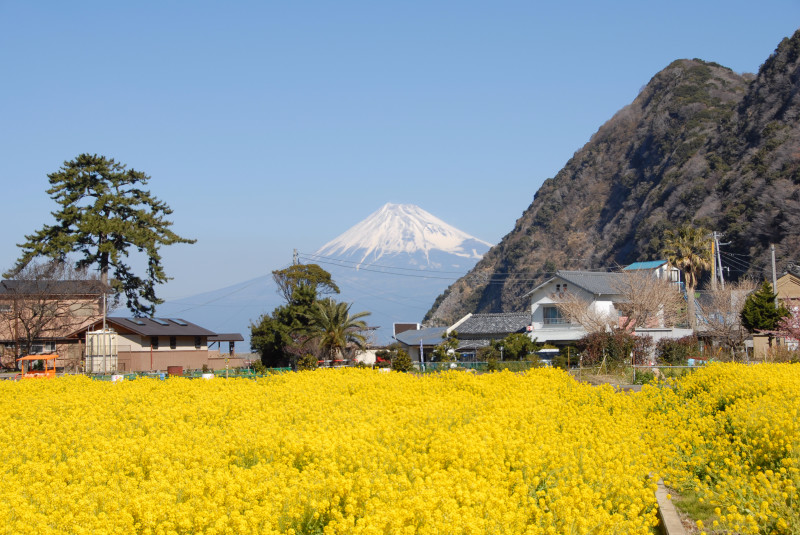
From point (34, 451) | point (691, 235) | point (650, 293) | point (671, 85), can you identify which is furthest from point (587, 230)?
point (34, 451)

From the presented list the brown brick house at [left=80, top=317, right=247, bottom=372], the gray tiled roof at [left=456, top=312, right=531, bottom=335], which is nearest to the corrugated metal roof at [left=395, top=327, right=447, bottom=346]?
the gray tiled roof at [left=456, top=312, right=531, bottom=335]

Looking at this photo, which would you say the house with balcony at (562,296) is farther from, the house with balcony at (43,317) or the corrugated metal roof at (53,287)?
the corrugated metal roof at (53,287)

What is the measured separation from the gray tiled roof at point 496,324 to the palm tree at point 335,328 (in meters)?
15.6

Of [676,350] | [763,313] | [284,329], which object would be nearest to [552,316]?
[284,329]

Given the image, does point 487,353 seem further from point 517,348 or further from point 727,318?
point 727,318

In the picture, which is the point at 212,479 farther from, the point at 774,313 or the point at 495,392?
the point at 774,313

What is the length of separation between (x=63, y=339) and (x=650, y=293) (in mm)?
39173

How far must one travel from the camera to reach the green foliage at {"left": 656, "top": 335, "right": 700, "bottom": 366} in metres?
35.2

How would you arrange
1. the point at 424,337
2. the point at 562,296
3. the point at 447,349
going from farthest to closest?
the point at 424,337
the point at 447,349
the point at 562,296

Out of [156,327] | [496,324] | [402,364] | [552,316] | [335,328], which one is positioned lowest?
[402,364]

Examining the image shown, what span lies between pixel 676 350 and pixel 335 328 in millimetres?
20668

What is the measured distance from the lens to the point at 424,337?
69.4m

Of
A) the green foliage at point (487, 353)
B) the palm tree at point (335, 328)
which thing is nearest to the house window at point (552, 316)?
the green foliage at point (487, 353)

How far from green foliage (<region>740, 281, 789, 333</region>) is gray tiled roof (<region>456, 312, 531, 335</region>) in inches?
915
